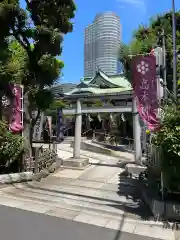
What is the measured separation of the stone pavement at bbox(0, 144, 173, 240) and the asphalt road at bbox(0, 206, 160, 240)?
9.7 inches

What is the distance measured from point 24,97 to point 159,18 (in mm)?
12207

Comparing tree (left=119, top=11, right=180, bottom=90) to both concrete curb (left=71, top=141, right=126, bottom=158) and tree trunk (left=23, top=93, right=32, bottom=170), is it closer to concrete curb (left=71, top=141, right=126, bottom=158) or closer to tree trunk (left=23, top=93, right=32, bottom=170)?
tree trunk (left=23, top=93, right=32, bottom=170)

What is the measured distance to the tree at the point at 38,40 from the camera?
32.1 ft

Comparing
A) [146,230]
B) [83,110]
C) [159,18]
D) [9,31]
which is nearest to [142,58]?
[146,230]

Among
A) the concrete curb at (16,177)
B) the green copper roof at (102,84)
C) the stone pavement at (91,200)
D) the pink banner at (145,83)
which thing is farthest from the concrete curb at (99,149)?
the pink banner at (145,83)

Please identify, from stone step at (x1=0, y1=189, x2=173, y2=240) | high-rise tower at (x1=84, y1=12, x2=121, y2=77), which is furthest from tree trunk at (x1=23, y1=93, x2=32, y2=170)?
high-rise tower at (x1=84, y1=12, x2=121, y2=77)

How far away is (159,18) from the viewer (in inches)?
691

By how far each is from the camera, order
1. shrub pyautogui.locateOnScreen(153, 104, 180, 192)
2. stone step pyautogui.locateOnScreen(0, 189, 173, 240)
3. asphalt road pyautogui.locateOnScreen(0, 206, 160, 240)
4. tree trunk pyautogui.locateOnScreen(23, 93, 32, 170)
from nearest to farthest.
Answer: asphalt road pyautogui.locateOnScreen(0, 206, 160, 240), stone step pyautogui.locateOnScreen(0, 189, 173, 240), shrub pyautogui.locateOnScreen(153, 104, 180, 192), tree trunk pyautogui.locateOnScreen(23, 93, 32, 170)

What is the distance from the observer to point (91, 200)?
285 inches

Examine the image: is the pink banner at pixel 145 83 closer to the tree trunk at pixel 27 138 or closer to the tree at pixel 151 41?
the tree at pixel 151 41

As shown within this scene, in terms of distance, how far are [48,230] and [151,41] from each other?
38.6ft

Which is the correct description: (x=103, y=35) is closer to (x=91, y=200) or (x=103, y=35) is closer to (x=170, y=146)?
(x=91, y=200)

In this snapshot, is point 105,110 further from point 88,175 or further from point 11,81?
point 11,81

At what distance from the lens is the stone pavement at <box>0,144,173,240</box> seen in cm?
Result: 535
